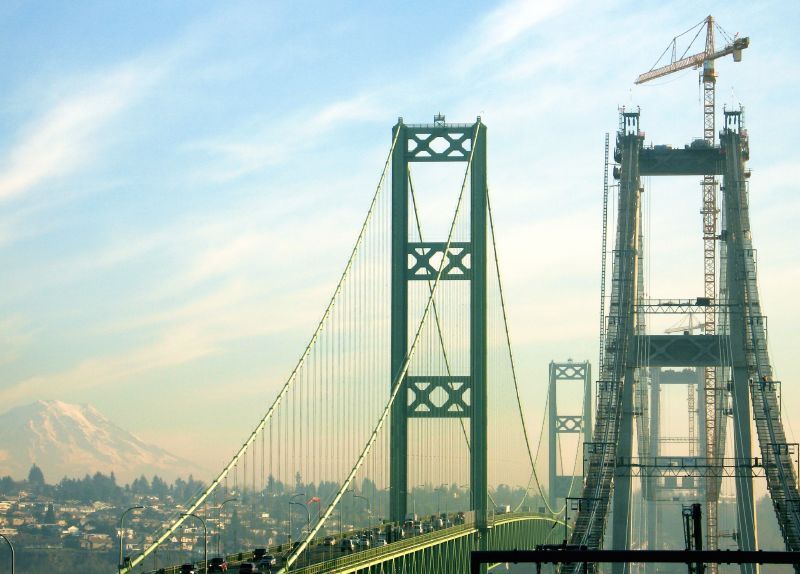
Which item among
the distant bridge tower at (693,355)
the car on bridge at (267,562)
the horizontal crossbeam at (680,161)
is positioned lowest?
the car on bridge at (267,562)

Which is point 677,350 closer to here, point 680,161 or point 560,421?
point 680,161

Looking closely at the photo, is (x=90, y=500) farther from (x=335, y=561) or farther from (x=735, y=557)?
(x=735, y=557)

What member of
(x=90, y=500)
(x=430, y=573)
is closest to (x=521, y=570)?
(x=90, y=500)

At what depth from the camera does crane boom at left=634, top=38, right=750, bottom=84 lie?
90438 mm

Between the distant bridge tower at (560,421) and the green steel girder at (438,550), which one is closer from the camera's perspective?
the green steel girder at (438,550)

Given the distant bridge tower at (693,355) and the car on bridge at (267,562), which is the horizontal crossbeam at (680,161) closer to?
the distant bridge tower at (693,355)

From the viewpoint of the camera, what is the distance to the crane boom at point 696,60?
90.4 metres

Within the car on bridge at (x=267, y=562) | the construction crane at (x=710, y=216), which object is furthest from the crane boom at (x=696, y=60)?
the car on bridge at (x=267, y=562)

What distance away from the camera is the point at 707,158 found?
63906 mm

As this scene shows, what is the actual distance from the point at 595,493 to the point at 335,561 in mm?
18058

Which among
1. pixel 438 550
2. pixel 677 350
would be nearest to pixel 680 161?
pixel 677 350

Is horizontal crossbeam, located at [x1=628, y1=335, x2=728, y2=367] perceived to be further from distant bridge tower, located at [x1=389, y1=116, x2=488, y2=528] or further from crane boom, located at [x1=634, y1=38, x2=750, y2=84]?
crane boom, located at [x1=634, y1=38, x2=750, y2=84]

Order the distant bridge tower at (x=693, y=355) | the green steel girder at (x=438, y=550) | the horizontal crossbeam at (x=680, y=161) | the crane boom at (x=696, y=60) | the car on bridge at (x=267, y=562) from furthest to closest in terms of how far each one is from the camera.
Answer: the crane boom at (x=696, y=60) → the horizontal crossbeam at (x=680, y=161) → the distant bridge tower at (x=693, y=355) → the car on bridge at (x=267, y=562) → the green steel girder at (x=438, y=550)

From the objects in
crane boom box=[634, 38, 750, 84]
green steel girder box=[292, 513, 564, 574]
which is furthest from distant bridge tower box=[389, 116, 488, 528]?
crane boom box=[634, 38, 750, 84]
